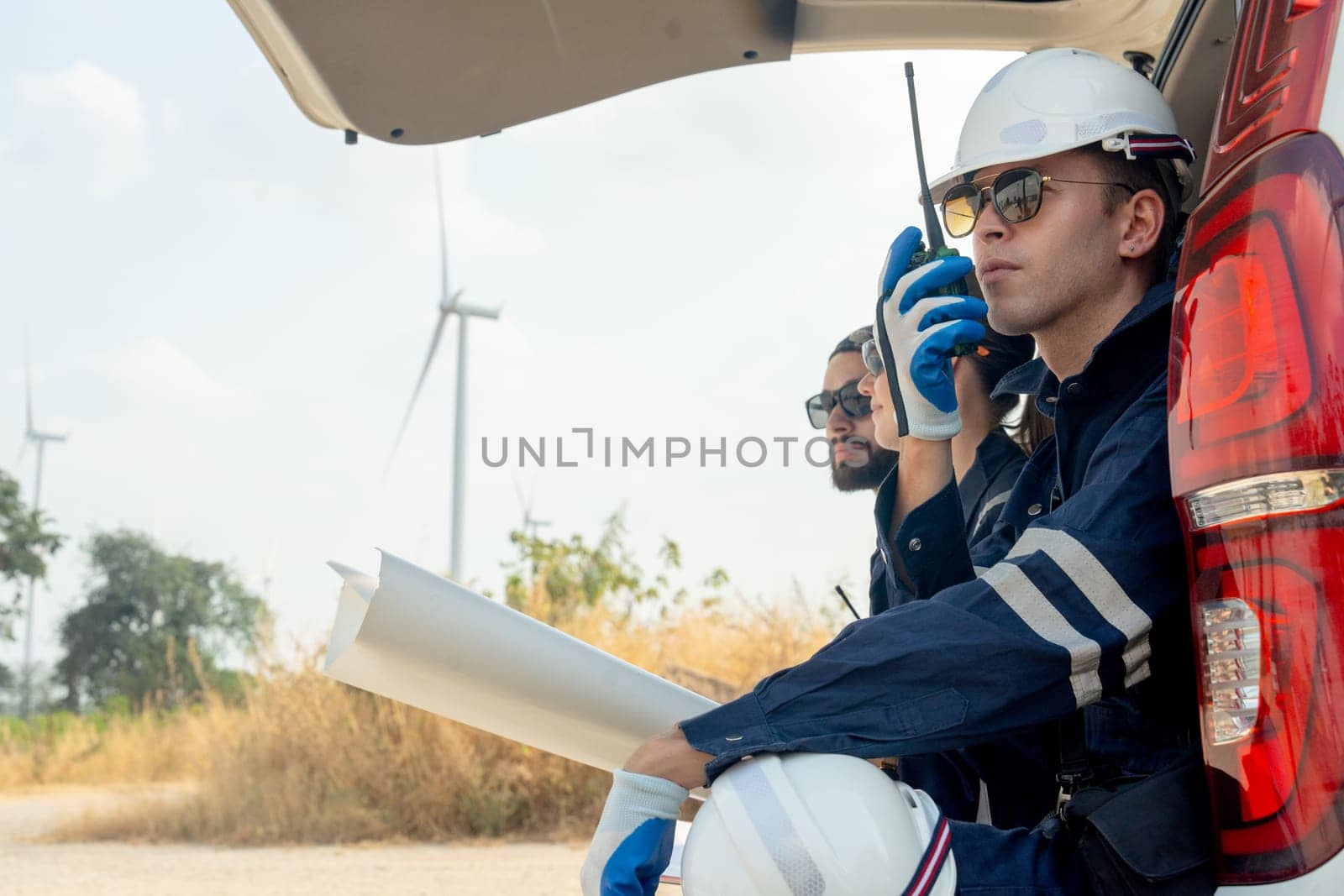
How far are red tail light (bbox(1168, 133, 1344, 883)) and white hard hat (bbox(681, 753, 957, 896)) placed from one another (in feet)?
1.03

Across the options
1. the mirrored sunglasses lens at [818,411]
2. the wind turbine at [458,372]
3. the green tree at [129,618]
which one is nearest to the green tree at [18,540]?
the green tree at [129,618]

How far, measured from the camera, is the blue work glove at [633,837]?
151 centimetres

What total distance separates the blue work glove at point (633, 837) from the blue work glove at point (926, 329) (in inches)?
26.3

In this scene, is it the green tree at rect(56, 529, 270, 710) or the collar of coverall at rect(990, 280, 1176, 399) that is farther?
the green tree at rect(56, 529, 270, 710)

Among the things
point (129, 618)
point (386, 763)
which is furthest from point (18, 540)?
point (386, 763)

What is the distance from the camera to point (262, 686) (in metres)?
9.70

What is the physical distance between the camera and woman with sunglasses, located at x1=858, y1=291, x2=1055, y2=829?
2.02 meters

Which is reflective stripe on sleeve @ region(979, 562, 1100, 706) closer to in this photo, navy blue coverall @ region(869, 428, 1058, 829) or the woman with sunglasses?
navy blue coverall @ region(869, 428, 1058, 829)

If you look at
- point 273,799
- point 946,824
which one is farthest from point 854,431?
point 273,799

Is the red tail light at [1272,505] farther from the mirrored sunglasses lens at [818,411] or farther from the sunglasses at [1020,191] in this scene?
the mirrored sunglasses lens at [818,411]

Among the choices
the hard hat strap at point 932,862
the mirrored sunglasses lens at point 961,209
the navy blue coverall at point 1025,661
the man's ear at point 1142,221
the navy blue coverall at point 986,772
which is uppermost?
the mirrored sunglasses lens at point 961,209

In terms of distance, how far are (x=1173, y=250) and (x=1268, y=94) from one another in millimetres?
863

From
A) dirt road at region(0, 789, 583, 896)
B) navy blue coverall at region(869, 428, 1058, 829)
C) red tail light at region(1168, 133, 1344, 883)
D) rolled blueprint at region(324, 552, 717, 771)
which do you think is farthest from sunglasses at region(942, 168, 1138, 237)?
dirt road at region(0, 789, 583, 896)

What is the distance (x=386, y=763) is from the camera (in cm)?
885
